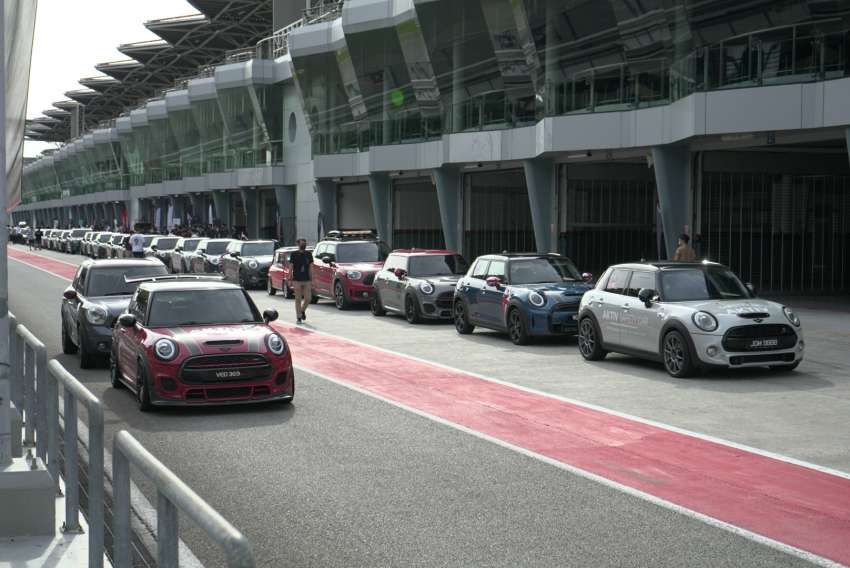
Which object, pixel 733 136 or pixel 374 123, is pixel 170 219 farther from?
pixel 733 136

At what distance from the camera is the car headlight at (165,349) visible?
12680 mm

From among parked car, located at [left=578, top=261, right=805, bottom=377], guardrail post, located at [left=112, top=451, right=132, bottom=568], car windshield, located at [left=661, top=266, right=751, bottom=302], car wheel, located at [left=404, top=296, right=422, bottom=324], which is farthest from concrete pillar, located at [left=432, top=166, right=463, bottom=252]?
guardrail post, located at [left=112, top=451, right=132, bottom=568]

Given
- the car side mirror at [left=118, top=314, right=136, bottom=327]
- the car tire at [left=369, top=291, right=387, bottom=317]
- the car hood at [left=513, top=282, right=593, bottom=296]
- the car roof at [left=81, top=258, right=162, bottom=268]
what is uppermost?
the car roof at [left=81, top=258, right=162, bottom=268]

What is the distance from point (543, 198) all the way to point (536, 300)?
1692cm

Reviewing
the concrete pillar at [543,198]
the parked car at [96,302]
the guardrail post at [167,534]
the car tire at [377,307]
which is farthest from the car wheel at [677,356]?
the concrete pillar at [543,198]

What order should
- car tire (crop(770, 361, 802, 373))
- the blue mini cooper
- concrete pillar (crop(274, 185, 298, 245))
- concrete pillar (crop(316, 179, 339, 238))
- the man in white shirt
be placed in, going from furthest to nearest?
concrete pillar (crop(274, 185, 298, 245)), concrete pillar (crop(316, 179, 339, 238)), the man in white shirt, the blue mini cooper, car tire (crop(770, 361, 802, 373))

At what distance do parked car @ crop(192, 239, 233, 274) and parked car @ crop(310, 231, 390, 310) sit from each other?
9656mm

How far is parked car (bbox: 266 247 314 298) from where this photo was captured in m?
33.6

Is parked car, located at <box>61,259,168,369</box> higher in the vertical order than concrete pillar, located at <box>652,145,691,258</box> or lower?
lower

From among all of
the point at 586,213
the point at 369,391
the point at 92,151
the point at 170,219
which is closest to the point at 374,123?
the point at 586,213

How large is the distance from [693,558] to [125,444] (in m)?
3.80

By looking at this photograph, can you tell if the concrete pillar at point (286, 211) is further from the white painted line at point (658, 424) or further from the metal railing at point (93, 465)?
the metal railing at point (93, 465)

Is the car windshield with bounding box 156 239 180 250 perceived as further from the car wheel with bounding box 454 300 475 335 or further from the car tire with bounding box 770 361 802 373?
the car tire with bounding box 770 361 802 373

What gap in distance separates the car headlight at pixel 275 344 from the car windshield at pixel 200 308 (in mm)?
839
